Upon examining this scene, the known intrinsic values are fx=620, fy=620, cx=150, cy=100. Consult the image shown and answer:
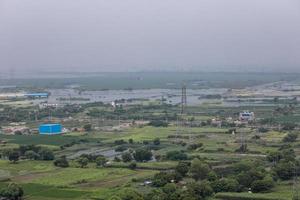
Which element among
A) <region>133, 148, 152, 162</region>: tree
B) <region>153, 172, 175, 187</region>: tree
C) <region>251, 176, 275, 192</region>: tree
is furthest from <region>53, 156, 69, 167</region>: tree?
<region>251, 176, 275, 192</region>: tree

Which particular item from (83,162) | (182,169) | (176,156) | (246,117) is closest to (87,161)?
(83,162)

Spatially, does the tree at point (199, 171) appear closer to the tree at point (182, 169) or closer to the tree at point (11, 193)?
the tree at point (182, 169)

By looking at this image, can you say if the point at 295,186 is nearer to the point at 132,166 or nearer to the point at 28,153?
the point at 132,166

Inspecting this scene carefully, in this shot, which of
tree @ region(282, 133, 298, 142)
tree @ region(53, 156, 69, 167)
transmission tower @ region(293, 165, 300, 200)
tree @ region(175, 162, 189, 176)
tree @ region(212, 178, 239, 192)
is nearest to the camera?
transmission tower @ region(293, 165, 300, 200)

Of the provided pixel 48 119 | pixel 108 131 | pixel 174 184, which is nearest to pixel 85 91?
pixel 48 119

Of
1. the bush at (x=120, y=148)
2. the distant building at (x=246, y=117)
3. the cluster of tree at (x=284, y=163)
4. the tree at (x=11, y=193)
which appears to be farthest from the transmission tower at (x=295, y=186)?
the distant building at (x=246, y=117)

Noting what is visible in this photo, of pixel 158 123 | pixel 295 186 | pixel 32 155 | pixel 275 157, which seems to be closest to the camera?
pixel 295 186

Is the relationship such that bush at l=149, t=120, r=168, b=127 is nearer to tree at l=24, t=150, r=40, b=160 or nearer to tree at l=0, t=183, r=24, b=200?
→ tree at l=24, t=150, r=40, b=160

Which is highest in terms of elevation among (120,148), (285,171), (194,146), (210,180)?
(285,171)
